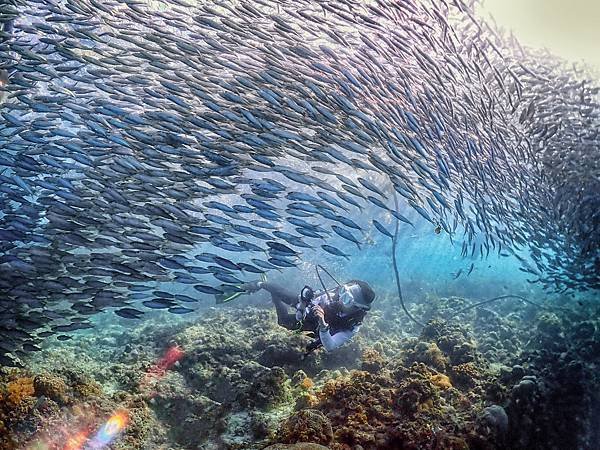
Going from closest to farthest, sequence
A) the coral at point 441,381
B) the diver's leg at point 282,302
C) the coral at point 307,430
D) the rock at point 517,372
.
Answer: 1. the coral at point 307,430
2. the coral at point 441,381
3. the rock at point 517,372
4. the diver's leg at point 282,302

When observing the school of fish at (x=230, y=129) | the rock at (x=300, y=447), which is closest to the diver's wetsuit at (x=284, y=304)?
the school of fish at (x=230, y=129)

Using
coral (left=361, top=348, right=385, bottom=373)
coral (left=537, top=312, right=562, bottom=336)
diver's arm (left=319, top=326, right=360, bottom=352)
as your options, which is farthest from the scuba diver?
coral (left=537, top=312, right=562, bottom=336)

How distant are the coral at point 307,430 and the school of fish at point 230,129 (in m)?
2.19

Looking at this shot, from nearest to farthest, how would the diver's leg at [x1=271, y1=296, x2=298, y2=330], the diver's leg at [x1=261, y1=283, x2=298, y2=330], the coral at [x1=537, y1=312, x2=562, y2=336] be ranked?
the diver's leg at [x1=271, y1=296, x2=298, y2=330] < the diver's leg at [x1=261, y1=283, x2=298, y2=330] < the coral at [x1=537, y1=312, x2=562, y2=336]

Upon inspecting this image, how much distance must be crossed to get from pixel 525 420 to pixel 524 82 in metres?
6.25

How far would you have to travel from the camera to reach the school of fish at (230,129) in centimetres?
696

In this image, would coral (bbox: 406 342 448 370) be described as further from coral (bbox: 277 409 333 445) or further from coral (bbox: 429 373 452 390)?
coral (bbox: 277 409 333 445)

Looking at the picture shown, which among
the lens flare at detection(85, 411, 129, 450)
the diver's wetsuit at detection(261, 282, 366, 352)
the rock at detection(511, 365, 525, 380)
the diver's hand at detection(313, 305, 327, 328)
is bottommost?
the lens flare at detection(85, 411, 129, 450)

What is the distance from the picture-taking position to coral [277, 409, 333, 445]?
4.88 m

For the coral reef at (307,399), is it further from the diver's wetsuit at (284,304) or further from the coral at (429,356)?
the diver's wetsuit at (284,304)

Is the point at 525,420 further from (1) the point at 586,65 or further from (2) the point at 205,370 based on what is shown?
(1) the point at 586,65

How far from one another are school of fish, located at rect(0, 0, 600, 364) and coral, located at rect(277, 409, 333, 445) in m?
2.19

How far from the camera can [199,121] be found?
7.22 meters

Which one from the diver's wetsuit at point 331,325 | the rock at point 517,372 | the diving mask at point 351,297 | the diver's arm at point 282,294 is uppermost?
the rock at point 517,372
